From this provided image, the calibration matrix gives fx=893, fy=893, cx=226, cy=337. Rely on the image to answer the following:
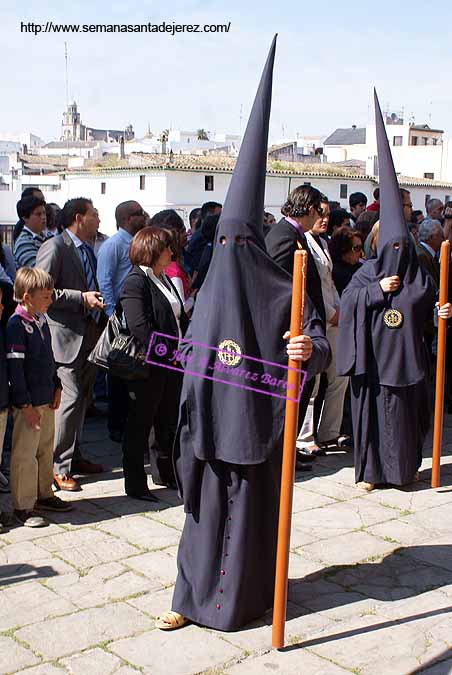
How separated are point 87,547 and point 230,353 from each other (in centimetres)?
195

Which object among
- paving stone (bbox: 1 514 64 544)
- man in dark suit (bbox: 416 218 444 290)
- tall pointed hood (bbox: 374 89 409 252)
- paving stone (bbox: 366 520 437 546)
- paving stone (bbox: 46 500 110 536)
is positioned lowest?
paving stone (bbox: 366 520 437 546)

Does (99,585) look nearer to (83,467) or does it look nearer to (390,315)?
(83,467)

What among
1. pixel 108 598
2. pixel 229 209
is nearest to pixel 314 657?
pixel 108 598

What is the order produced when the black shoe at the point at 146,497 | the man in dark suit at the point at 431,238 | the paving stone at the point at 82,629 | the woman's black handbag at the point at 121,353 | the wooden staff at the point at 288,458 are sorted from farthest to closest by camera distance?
the man in dark suit at the point at 431,238 → the black shoe at the point at 146,497 → the woman's black handbag at the point at 121,353 → the paving stone at the point at 82,629 → the wooden staff at the point at 288,458

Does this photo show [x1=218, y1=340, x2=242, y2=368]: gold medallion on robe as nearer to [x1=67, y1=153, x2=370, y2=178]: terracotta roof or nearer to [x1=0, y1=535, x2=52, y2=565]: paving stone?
[x1=0, y1=535, x2=52, y2=565]: paving stone

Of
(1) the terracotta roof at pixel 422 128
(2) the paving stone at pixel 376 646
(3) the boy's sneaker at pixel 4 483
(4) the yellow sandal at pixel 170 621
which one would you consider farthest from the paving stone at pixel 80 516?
(1) the terracotta roof at pixel 422 128

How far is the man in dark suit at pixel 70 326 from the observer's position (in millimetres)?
6539

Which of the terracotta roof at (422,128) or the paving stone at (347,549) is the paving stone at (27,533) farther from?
the terracotta roof at (422,128)

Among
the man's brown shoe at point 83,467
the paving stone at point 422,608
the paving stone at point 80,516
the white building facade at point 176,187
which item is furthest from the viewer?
the white building facade at point 176,187

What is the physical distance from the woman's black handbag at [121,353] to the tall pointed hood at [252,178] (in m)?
2.09

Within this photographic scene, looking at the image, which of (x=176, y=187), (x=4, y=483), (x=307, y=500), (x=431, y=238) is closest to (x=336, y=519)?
(x=307, y=500)

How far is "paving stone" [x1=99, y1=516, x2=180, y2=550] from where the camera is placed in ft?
18.0

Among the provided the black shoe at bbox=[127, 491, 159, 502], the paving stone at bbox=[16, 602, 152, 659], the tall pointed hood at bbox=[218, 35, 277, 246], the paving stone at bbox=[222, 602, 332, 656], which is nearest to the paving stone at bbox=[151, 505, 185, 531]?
the black shoe at bbox=[127, 491, 159, 502]

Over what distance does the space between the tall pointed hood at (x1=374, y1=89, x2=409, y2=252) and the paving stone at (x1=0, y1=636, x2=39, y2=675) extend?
3.86 metres
